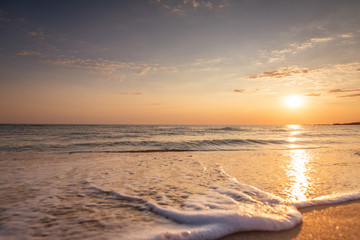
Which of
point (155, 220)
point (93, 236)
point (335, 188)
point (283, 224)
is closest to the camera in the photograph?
point (93, 236)

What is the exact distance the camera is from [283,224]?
337 cm

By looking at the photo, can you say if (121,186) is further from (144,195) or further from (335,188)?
(335,188)

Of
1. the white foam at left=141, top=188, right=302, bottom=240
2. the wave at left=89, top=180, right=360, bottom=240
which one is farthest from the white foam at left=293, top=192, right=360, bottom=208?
the white foam at left=141, top=188, right=302, bottom=240

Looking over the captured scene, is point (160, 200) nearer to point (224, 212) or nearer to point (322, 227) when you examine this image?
point (224, 212)

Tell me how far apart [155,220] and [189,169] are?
4.46 m

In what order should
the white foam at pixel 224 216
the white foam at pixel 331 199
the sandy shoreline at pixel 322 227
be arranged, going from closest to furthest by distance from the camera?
the sandy shoreline at pixel 322 227 → the white foam at pixel 224 216 → the white foam at pixel 331 199

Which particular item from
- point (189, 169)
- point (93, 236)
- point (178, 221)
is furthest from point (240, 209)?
point (189, 169)

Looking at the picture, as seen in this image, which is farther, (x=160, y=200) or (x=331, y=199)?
(x=160, y=200)

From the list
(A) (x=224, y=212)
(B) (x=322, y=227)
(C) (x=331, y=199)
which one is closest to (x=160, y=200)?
(A) (x=224, y=212)

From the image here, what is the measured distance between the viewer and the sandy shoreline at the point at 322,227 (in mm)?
3059

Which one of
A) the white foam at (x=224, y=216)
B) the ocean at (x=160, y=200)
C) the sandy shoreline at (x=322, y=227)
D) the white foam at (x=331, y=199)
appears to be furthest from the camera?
the white foam at (x=331, y=199)

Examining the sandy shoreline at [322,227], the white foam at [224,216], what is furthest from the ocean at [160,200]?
the sandy shoreline at [322,227]

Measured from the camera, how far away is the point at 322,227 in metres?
3.31

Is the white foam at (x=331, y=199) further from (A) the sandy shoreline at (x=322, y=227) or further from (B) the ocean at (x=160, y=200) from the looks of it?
(A) the sandy shoreline at (x=322, y=227)
